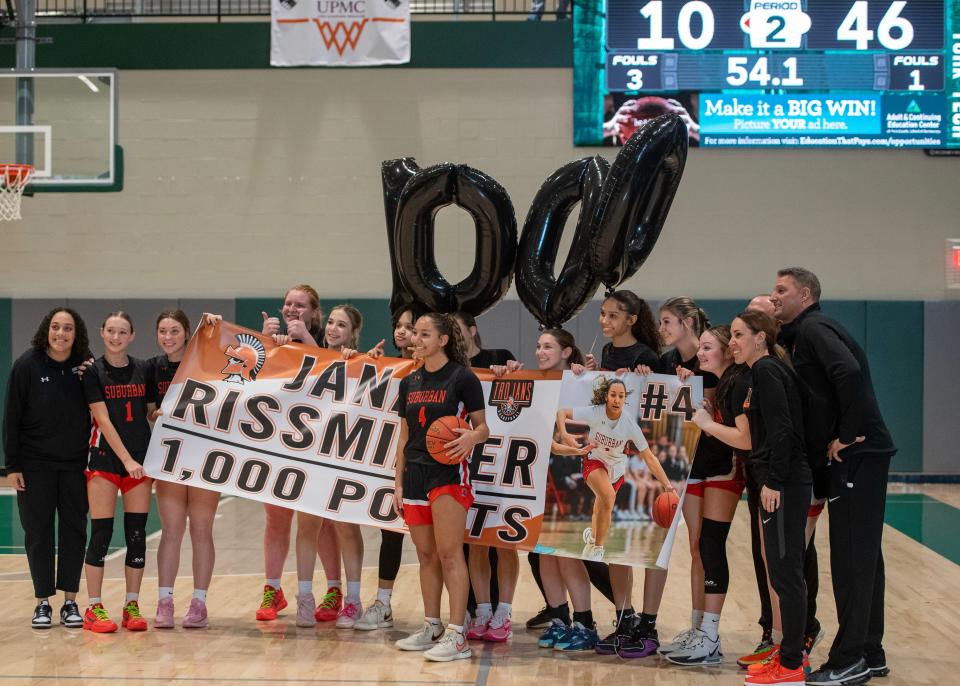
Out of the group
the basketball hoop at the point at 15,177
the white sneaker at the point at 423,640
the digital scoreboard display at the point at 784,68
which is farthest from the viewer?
the digital scoreboard display at the point at 784,68

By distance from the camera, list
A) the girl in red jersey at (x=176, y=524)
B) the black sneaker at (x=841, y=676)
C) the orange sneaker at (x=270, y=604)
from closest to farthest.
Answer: the black sneaker at (x=841, y=676) < the girl in red jersey at (x=176, y=524) < the orange sneaker at (x=270, y=604)

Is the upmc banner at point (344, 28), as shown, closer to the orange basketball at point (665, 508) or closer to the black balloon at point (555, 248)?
the black balloon at point (555, 248)

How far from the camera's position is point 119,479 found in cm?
538

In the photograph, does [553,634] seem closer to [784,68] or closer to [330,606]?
[330,606]

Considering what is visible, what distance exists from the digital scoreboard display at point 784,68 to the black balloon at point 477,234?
629 cm

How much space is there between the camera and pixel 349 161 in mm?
12039

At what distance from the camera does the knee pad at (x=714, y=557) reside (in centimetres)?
481

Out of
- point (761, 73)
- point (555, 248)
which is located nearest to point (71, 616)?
point (555, 248)

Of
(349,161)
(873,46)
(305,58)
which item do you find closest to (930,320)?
(873,46)

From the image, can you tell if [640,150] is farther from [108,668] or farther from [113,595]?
[113,595]

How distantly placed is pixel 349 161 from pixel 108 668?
27.0 feet

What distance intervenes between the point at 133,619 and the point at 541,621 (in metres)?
2.15

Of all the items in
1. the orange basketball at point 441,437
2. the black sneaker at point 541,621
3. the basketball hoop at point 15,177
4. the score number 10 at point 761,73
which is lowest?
the black sneaker at point 541,621

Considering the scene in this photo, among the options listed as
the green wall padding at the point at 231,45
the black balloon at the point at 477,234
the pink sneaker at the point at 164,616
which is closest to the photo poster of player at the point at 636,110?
the green wall padding at the point at 231,45
